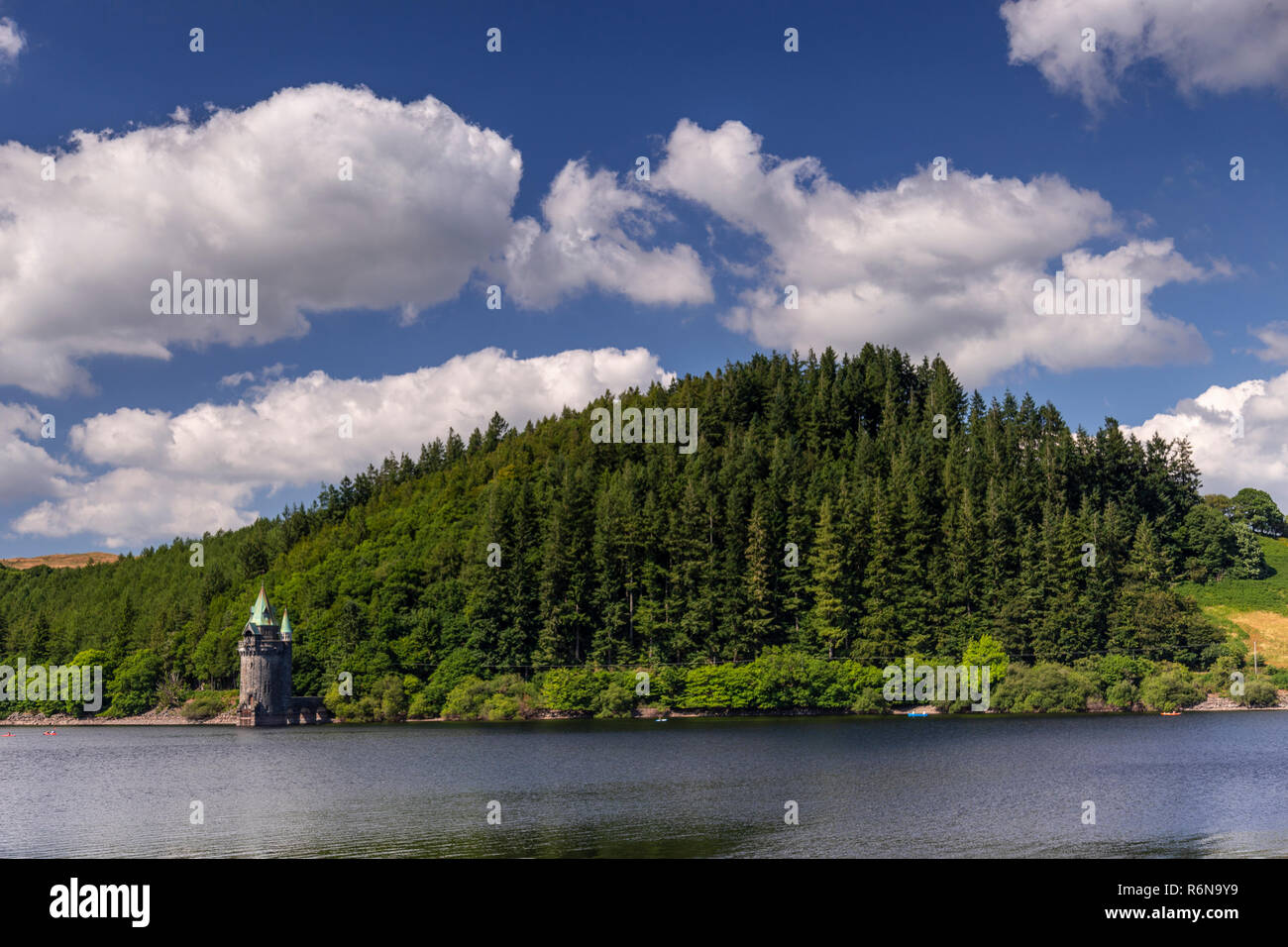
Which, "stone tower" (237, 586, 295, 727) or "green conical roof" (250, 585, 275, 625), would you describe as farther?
"green conical roof" (250, 585, 275, 625)

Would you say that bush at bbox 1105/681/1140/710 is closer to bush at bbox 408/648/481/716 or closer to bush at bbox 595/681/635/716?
bush at bbox 595/681/635/716

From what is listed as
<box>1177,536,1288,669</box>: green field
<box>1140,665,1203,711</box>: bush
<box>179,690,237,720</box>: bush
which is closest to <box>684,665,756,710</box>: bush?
<box>1140,665,1203,711</box>: bush

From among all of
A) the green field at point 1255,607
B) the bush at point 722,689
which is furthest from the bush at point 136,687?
the green field at point 1255,607

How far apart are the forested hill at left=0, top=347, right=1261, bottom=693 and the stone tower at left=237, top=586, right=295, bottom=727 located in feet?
20.5

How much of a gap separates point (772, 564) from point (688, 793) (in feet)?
281

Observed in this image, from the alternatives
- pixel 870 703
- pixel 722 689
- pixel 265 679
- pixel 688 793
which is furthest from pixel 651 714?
pixel 688 793

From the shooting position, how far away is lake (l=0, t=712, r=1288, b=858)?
43938 millimetres

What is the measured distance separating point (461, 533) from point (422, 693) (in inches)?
1279

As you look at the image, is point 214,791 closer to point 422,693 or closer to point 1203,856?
point 1203,856

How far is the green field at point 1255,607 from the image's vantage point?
428 feet

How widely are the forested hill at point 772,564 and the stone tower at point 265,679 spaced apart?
624 cm

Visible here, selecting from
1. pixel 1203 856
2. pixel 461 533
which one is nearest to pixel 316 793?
pixel 1203 856

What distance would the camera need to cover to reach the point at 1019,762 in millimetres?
68750

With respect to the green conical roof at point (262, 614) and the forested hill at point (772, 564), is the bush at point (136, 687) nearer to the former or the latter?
the forested hill at point (772, 564)
